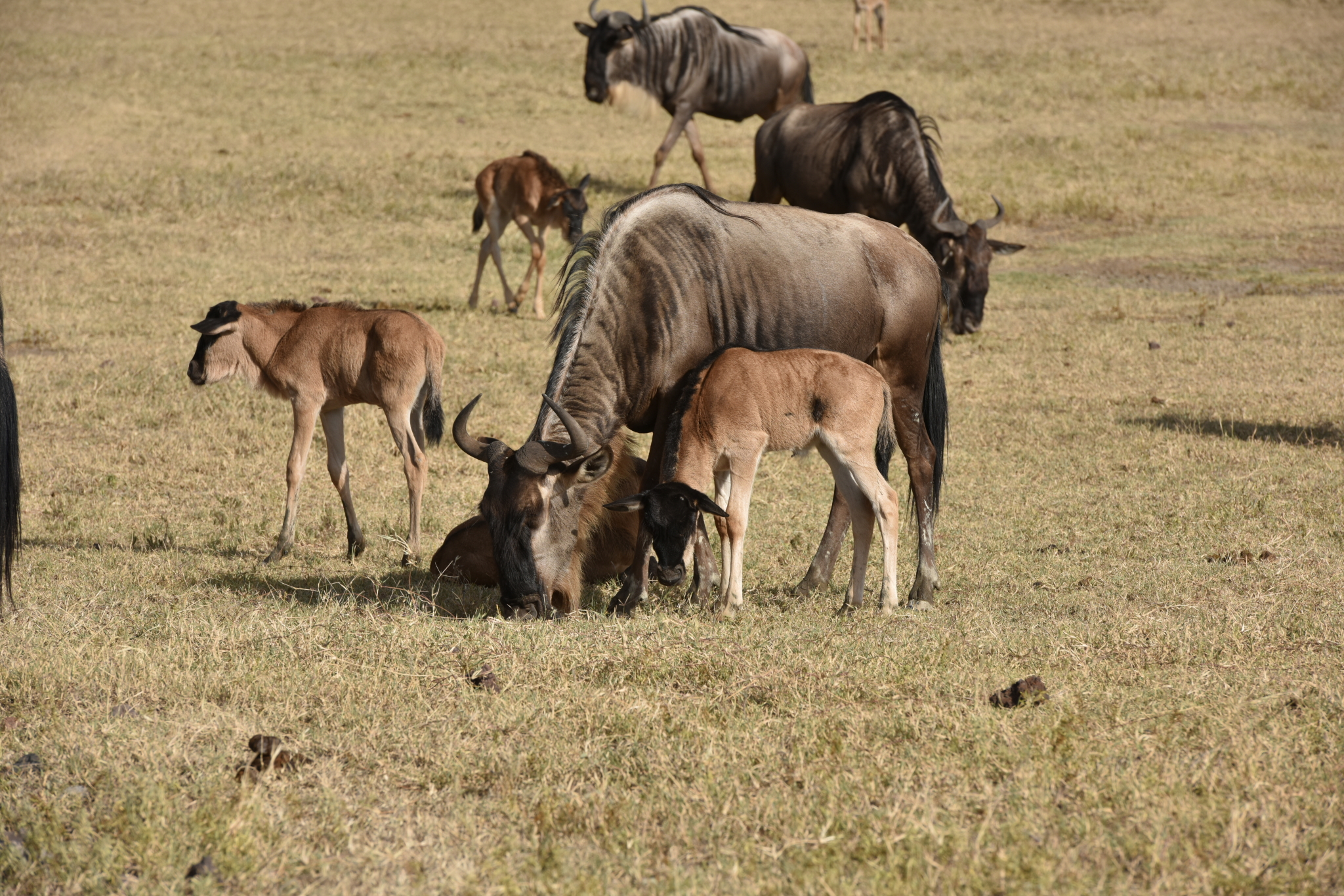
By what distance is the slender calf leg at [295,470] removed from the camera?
320 inches

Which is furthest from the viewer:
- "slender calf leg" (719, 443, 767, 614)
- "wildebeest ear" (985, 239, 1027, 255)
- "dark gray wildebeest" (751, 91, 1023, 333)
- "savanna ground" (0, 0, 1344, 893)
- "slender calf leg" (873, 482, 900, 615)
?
"wildebeest ear" (985, 239, 1027, 255)

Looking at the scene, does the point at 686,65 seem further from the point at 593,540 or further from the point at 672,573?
the point at 672,573

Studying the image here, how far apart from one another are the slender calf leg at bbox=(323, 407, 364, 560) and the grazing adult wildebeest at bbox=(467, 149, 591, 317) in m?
6.34

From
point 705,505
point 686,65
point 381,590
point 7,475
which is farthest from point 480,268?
point 705,505

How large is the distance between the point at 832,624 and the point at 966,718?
5.51 ft

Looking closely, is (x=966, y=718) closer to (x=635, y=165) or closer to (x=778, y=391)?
(x=778, y=391)

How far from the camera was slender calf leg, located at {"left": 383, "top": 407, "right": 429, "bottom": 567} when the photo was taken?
8.26m

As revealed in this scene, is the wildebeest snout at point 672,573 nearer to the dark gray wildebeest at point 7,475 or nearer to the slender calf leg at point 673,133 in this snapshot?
the dark gray wildebeest at point 7,475

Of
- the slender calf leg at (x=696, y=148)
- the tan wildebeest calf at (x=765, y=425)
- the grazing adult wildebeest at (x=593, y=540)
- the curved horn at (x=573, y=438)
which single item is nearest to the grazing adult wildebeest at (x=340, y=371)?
the grazing adult wildebeest at (x=593, y=540)

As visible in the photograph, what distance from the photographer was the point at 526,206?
49.7ft

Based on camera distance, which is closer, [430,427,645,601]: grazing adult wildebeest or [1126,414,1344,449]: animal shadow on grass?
[430,427,645,601]: grazing adult wildebeest

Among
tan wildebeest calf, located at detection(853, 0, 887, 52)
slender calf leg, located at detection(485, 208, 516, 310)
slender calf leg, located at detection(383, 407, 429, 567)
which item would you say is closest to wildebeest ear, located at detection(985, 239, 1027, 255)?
slender calf leg, located at detection(485, 208, 516, 310)

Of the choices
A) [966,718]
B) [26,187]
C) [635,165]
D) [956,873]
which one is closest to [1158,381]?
[966,718]

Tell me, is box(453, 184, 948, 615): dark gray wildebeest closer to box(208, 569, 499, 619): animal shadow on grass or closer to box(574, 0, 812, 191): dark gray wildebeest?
box(208, 569, 499, 619): animal shadow on grass
